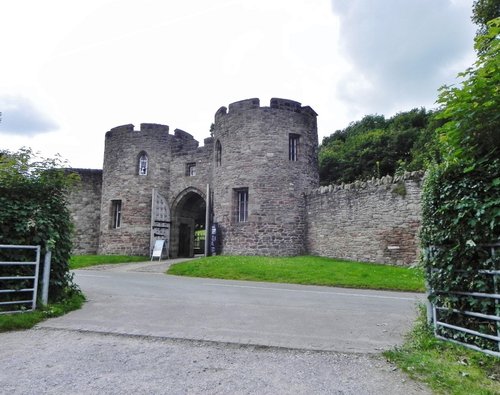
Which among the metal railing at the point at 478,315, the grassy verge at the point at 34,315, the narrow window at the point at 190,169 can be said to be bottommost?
the grassy verge at the point at 34,315

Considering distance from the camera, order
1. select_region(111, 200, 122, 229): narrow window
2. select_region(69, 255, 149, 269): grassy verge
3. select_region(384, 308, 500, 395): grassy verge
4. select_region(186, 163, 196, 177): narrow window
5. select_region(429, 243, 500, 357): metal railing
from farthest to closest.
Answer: select_region(111, 200, 122, 229): narrow window, select_region(186, 163, 196, 177): narrow window, select_region(69, 255, 149, 269): grassy verge, select_region(429, 243, 500, 357): metal railing, select_region(384, 308, 500, 395): grassy verge

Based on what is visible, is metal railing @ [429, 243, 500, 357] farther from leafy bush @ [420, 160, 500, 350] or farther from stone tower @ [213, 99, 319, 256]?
stone tower @ [213, 99, 319, 256]

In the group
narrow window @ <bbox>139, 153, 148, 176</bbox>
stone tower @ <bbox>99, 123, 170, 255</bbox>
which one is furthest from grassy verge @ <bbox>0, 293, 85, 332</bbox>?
narrow window @ <bbox>139, 153, 148, 176</bbox>

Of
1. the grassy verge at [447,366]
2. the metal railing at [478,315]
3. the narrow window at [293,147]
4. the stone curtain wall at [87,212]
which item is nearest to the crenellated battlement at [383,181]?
the narrow window at [293,147]

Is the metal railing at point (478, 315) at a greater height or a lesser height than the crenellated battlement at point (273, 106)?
lesser

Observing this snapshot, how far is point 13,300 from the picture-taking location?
588cm

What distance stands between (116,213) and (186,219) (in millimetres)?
4315

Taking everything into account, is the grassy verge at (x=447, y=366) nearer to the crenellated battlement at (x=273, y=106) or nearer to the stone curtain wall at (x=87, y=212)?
the crenellated battlement at (x=273, y=106)

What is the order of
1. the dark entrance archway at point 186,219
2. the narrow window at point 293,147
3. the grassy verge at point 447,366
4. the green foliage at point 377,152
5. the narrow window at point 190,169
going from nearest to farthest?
the grassy verge at point 447,366 → the narrow window at point 293,147 → the narrow window at point 190,169 → the dark entrance archway at point 186,219 → the green foliage at point 377,152

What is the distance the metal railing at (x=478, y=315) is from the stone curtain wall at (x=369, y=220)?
10.3m

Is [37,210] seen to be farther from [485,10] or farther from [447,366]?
[485,10]

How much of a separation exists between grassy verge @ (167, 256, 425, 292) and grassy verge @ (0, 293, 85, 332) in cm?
697

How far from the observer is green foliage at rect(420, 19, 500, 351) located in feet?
12.8

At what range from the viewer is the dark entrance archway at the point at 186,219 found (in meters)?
23.5
